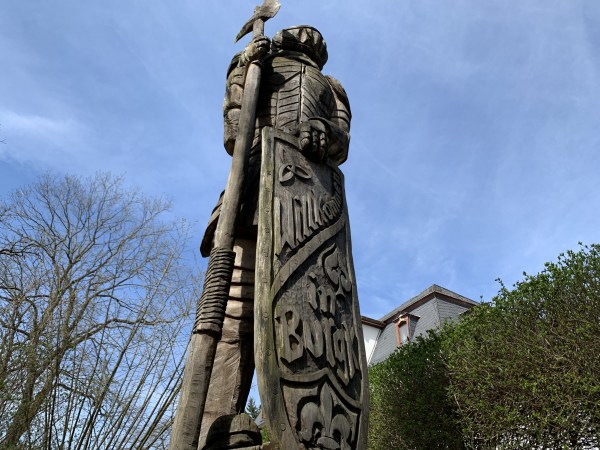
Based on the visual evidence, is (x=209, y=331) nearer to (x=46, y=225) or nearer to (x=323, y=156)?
(x=323, y=156)

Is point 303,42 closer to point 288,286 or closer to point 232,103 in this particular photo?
point 232,103

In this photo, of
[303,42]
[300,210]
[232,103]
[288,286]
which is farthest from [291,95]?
[288,286]

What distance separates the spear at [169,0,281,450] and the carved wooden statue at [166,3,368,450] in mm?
18

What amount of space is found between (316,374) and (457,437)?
18.2 feet

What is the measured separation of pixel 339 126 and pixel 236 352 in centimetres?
244

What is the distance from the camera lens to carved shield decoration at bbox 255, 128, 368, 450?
2.96 meters

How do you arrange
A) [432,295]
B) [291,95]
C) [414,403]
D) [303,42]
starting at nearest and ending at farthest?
[291,95]
[303,42]
[414,403]
[432,295]

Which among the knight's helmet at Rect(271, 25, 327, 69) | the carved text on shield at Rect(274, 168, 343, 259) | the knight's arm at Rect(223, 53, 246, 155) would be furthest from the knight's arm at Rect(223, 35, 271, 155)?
the carved text on shield at Rect(274, 168, 343, 259)

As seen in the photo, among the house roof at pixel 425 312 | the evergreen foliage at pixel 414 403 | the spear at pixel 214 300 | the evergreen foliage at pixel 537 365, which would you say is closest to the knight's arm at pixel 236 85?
the spear at pixel 214 300

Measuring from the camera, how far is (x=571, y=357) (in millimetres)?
6609

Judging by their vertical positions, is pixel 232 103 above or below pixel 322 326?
above

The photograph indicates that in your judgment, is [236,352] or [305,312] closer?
[305,312]

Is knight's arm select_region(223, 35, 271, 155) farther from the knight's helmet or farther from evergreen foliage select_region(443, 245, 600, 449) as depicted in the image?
evergreen foliage select_region(443, 245, 600, 449)

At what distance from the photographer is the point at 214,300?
11.4 feet
